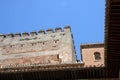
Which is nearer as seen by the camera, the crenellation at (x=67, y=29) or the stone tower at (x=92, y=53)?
the stone tower at (x=92, y=53)

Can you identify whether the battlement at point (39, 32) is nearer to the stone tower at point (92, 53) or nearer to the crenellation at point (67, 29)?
the crenellation at point (67, 29)

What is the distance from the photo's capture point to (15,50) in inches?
901

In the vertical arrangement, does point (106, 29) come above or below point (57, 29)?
below

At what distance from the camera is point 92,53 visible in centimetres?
2094

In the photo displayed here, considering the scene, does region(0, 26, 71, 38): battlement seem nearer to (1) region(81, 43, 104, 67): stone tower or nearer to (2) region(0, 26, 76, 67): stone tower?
(2) region(0, 26, 76, 67): stone tower

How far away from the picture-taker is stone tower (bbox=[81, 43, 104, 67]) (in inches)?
811

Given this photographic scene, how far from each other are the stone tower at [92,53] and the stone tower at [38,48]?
1035mm

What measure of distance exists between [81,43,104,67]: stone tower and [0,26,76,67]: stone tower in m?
1.04

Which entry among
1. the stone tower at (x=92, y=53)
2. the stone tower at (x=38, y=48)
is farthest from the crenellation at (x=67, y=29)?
the stone tower at (x=92, y=53)

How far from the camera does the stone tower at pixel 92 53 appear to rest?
20609 mm

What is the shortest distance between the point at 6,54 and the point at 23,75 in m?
10.9

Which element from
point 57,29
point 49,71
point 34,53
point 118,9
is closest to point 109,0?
point 118,9

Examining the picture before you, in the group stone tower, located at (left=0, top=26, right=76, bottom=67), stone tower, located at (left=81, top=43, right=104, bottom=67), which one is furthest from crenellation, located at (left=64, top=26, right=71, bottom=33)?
stone tower, located at (left=81, top=43, right=104, bottom=67)

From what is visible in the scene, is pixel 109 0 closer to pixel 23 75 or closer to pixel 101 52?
pixel 23 75
